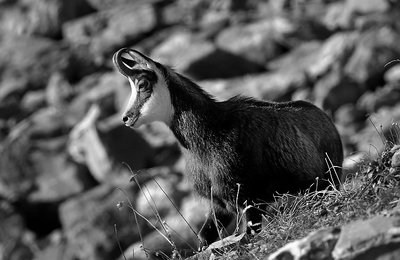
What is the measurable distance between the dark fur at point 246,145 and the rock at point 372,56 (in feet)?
97.3

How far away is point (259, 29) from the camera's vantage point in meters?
45.7

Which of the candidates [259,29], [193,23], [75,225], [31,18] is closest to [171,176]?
[75,225]

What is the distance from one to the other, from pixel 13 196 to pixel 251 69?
11.8 metres

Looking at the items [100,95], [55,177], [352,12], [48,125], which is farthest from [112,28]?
[352,12]

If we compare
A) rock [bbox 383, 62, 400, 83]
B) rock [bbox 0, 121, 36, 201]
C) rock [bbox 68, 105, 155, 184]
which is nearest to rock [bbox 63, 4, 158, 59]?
rock [bbox 0, 121, 36, 201]

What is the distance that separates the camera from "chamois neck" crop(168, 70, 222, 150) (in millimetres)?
10625

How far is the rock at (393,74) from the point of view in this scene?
40719 mm

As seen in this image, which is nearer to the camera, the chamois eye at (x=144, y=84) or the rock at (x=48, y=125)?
the chamois eye at (x=144, y=84)

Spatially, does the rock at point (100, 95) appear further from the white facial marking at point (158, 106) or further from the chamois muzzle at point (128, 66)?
the white facial marking at point (158, 106)

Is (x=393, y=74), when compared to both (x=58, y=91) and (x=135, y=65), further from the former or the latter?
(x=135, y=65)

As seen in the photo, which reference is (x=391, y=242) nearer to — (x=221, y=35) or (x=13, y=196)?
(x=13, y=196)

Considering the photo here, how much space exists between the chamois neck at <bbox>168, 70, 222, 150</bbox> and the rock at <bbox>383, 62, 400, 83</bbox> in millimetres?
30651

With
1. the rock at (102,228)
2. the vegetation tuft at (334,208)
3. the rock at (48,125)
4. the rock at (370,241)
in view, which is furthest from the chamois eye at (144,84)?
the rock at (48,125)

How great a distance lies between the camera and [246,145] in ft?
34.0
